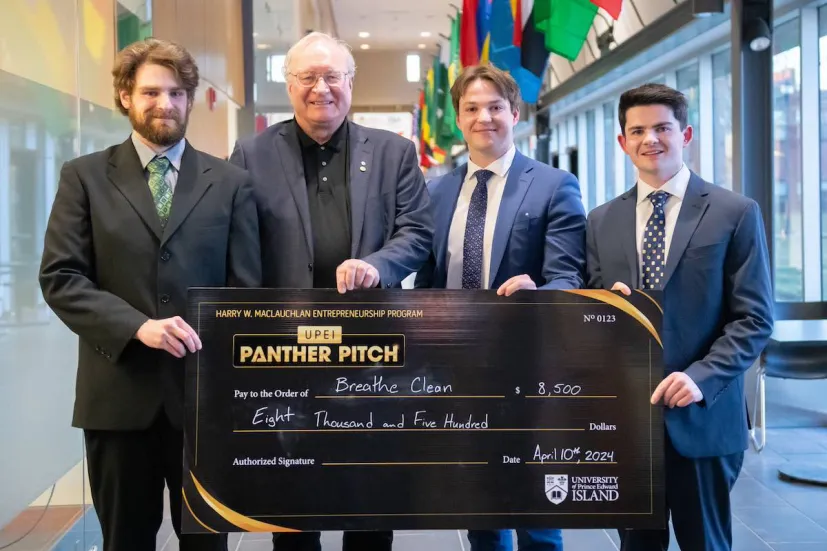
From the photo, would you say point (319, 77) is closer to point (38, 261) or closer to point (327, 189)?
point (327, 189)

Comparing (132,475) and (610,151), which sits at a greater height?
(610,151)

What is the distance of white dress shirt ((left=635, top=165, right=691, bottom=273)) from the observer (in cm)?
229

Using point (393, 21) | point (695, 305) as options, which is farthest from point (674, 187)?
point (393, 21)

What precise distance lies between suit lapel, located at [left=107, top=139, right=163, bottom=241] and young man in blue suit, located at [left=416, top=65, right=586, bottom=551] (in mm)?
1004

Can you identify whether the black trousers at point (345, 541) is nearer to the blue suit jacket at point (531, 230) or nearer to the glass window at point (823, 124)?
the blue suit jacket at point (531, 230)

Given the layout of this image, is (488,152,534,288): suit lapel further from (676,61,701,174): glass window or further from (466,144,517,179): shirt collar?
(676,61,701,174): glass window

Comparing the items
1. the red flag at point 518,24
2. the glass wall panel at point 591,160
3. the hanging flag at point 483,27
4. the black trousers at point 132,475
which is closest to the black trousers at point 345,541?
the black trousers at point 132,475

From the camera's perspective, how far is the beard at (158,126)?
2125mm

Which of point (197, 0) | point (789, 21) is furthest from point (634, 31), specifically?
point (197, 0)

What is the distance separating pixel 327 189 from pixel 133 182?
582 mm

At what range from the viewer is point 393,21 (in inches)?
688

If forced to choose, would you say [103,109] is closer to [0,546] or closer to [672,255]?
[0,546]

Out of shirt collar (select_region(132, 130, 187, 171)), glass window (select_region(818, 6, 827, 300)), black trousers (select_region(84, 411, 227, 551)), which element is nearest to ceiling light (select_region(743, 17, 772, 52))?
glass window (select_region(818, 6, 827, 300))

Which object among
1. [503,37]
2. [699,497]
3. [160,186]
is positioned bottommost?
[699,497]
